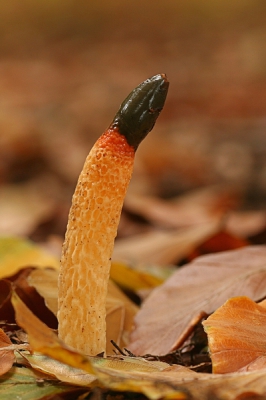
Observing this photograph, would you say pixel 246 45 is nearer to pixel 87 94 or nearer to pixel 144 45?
pixel 144 45

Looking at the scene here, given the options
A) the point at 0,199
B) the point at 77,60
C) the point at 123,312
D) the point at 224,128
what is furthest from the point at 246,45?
the point at 123,312

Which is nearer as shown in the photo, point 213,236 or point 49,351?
point 49,351

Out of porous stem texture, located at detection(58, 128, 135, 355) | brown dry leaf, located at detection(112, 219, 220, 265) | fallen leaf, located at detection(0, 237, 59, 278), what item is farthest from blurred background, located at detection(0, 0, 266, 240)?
porous stem texture, located at detection(58, 128, 135, 355)

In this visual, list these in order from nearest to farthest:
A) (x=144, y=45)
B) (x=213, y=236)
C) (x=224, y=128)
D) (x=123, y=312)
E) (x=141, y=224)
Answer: (x=123, y=312) < (x=213, y=236) < (x=141, y=224) < (x=224, y=128) < (x=144, y=45)

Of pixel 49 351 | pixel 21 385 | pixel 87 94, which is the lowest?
pixel 21 385

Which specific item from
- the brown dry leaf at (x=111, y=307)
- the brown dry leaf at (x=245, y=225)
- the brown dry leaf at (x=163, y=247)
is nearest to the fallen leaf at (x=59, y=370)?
the brown dry leaf at (x=111, y=307)

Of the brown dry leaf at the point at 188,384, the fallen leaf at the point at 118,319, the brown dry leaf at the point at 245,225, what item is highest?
the brown dry leaf at the point at 245,225

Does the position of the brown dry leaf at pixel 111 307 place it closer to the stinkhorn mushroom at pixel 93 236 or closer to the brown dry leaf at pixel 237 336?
the stinkhorn mushroom at pixel 93 236

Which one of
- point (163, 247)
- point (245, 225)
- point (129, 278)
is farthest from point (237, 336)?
point (245, 225)
